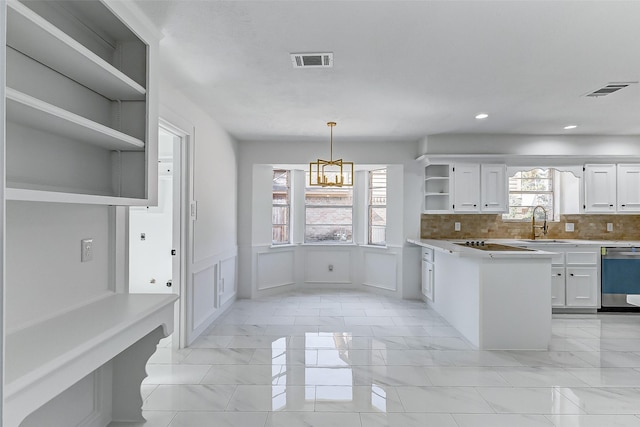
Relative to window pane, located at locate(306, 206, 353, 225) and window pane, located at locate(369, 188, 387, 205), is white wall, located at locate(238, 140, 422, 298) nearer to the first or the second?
window pane, located at locate(369, 188, 387, 205)

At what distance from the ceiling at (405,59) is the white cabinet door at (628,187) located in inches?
40.0

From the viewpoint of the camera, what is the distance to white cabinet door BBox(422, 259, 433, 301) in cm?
523

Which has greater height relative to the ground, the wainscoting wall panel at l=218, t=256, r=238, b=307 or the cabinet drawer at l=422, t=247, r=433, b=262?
the cabinet drawer at l=422, t=247, r=433, b=262

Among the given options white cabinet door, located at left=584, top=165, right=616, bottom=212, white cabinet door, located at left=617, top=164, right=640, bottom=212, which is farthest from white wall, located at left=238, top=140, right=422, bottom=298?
white cabinet door, located at left=617, top=164, right=640, bottom=212

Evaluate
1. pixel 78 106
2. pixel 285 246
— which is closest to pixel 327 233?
pixel 285 246

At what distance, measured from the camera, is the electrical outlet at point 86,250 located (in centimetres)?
211

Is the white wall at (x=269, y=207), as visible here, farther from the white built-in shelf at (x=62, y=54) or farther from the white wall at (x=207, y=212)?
the white built-in shelf at (x=62, y=54)

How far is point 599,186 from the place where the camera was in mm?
5441

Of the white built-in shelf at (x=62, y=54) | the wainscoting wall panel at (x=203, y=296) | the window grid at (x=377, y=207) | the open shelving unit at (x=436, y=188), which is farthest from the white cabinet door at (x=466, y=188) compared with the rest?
the white built-in shelf at (x=62, y=54)

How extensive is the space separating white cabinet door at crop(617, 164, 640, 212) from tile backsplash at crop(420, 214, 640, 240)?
0.36 m

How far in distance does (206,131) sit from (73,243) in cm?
256

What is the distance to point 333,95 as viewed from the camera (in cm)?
364

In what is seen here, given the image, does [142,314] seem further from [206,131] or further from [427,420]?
[206,131]

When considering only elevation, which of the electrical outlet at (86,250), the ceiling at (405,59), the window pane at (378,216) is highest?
the ceiling at (405,59)
